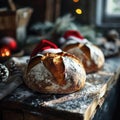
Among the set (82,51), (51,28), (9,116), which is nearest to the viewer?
(9,116)

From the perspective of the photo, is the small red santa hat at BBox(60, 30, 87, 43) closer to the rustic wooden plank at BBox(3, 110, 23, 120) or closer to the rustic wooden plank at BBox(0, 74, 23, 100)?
the rustic wooden plank at BBox(0, 74, 23, 100)

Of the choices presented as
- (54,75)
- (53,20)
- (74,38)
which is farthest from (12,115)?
(53,20)

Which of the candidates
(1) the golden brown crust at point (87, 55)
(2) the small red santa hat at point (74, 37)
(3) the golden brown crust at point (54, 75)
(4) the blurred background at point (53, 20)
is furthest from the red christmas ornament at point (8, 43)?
(3) the golden brown crust at point (54, 75)

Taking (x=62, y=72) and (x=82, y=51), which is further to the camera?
(x=82, y=51)

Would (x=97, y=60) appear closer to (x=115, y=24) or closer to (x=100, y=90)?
(x=100, y=90)

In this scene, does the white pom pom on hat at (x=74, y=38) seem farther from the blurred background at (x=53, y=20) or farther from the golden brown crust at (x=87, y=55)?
the blurred background at (x=53, y=20)

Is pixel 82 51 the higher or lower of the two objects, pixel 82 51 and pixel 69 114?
the higher

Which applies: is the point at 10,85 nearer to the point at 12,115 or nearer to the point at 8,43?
the point at 12,115

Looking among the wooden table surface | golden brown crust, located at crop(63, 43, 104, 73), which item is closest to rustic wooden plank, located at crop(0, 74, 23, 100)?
the wooden table surface

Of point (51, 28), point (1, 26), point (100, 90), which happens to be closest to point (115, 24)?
point (51, 28)
